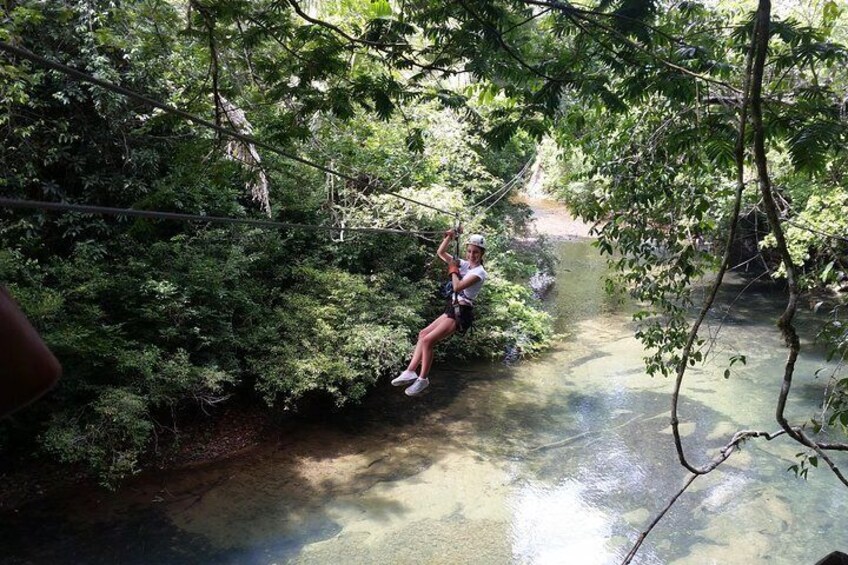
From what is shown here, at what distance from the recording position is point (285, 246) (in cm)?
780

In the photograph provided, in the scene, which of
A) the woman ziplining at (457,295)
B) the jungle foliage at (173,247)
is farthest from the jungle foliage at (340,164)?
the woman ziplining at (457,295)

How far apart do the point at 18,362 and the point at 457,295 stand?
358 centimetres

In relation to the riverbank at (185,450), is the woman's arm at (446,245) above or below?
above

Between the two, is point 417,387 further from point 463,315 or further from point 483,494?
point 483,494

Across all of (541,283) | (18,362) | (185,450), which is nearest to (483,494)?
(185,450)

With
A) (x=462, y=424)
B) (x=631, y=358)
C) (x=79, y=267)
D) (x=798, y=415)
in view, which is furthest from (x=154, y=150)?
(x=798, y=415)

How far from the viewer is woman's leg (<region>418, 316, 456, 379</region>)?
14.1 feet

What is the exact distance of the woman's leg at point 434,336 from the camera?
4309mm

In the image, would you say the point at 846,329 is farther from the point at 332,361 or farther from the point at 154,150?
the point at 154,150

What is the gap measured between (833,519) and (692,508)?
4.28 ft

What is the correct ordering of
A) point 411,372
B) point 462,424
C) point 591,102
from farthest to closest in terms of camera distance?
point 462,424, point 411,372, point 591,102

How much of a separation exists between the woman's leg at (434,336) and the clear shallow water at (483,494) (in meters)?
1.85

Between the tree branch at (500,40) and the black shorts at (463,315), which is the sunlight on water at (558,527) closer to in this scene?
the black shorts at (463,315)

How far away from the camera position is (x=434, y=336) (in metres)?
4.37
